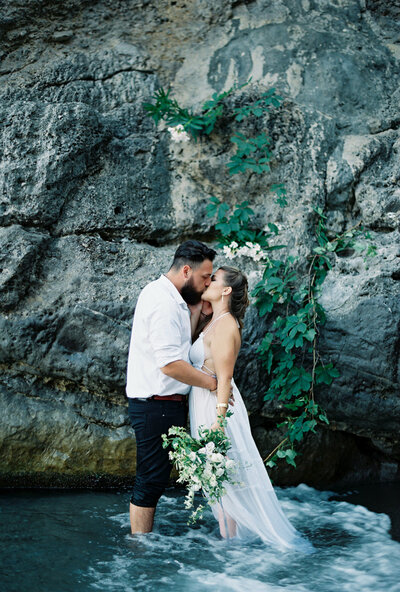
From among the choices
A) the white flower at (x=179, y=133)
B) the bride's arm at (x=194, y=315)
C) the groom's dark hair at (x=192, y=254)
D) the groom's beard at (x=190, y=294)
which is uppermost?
the white flower at (x=179, y=133)

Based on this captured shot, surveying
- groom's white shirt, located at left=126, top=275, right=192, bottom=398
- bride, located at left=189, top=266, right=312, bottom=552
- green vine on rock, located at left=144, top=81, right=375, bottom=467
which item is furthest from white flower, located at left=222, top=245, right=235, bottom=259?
groom's white shirt, located at left=126, top=275, right=192, bottom=398

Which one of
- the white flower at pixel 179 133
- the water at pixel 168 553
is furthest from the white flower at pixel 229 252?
the water at pixel 168 553

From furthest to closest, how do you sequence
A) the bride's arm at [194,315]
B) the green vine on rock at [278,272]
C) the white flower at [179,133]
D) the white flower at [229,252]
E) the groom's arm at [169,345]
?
the white flower at [179,133], the white flower at [229,252], the green vine on rock at [278,272], the bride's arm at [194,315], the groom's arm at [169,345]

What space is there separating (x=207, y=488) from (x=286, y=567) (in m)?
0.79

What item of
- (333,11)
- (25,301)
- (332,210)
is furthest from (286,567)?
(333,11)

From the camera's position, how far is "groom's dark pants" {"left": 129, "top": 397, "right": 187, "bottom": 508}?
4.12m

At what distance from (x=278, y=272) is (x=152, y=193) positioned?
1.45 meters

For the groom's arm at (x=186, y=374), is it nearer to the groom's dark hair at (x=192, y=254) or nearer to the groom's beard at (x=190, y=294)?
the groom's beard at (x=190, y=294)

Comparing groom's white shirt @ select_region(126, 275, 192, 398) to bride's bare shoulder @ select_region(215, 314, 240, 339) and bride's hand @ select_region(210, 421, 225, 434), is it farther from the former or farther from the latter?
bride's hand @ select_region(210, 421, 225, 434)

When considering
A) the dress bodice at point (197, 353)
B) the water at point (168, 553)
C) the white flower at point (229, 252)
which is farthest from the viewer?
the white flower at point (229, 252)

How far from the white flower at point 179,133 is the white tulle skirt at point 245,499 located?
2.60 meters

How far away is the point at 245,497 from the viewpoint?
423 cm

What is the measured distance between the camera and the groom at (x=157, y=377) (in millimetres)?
4016

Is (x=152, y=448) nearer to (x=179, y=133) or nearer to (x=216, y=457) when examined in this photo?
(x=216, y=457)
